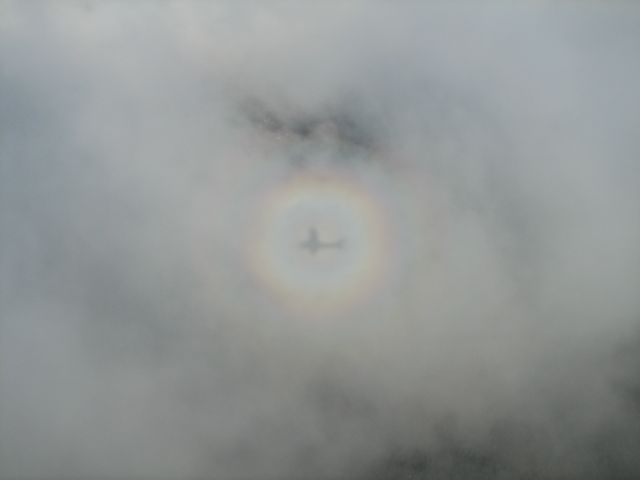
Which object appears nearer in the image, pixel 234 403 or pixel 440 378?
pixel 234 403

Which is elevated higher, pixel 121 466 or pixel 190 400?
pixel 190 400

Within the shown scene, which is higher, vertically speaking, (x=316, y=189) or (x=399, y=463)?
(x=316, y=189)

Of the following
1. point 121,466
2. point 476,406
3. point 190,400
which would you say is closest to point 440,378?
point 476,406

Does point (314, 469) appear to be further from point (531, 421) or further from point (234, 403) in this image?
point (531, 421)

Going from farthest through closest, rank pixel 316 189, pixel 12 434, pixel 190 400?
pixel 316 189 < pixel 190 400 < pixel 12 434

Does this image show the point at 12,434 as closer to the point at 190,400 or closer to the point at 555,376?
the point at 190,400

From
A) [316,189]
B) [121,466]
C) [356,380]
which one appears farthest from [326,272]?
[121,466]

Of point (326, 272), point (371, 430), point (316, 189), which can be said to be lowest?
point (371, 430)

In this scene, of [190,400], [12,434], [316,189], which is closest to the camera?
[12,434]

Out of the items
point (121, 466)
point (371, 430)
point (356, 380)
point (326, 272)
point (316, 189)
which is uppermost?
point (316, 189)
